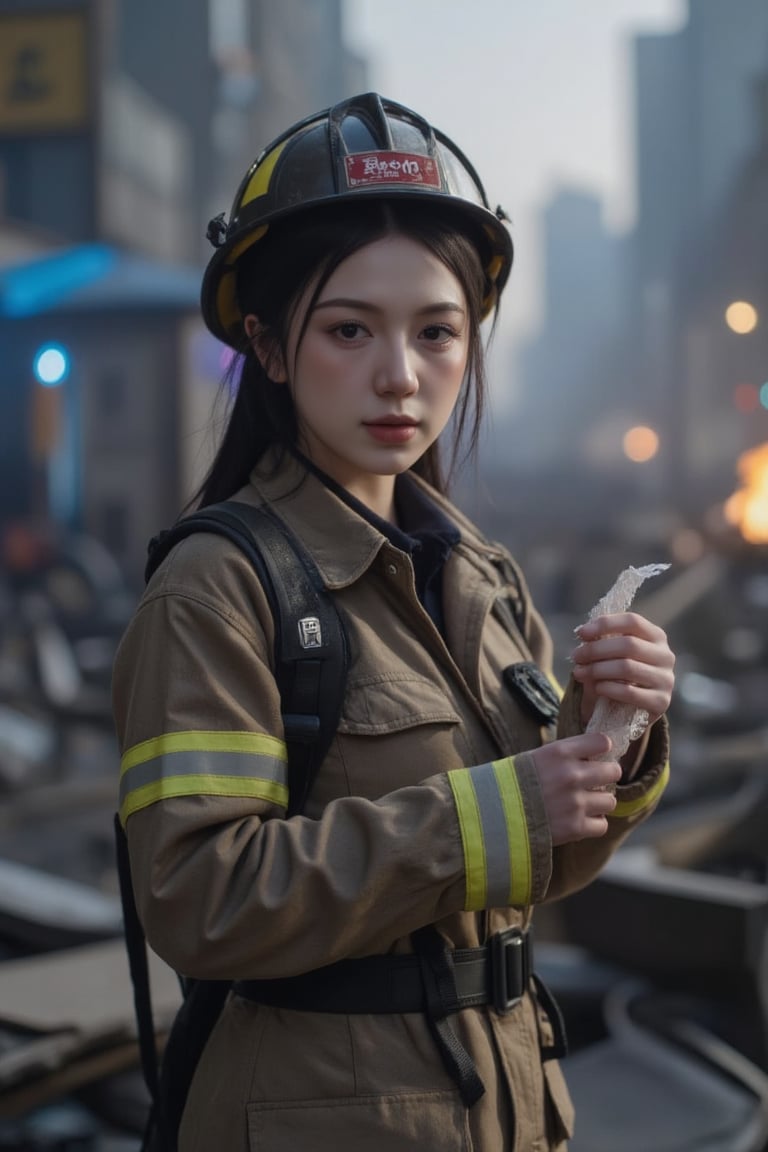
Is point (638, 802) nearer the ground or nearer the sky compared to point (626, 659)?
nearer the ground

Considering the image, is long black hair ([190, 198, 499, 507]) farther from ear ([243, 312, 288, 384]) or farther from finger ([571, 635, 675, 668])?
finger ([571, 635, 675, 668])

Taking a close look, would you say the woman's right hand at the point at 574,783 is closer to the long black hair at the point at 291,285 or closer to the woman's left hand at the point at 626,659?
the woman's left hand at the point at 626,659

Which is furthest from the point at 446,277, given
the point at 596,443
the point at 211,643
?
the point at 596,443

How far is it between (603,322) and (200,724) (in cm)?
18620

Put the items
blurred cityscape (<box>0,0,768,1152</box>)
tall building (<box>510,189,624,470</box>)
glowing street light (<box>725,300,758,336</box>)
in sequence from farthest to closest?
tall building (<box>510,189,624,470</box>) < glowing street light (<box>725,300,758,336</box>) < blurred cityscape (<box>0,0,768,1152</box>)

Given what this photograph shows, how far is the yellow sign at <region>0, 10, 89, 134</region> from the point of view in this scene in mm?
19500

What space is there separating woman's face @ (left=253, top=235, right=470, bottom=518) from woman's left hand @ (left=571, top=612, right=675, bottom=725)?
39 centimetres

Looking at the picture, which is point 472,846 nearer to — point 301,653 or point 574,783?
point 574,783

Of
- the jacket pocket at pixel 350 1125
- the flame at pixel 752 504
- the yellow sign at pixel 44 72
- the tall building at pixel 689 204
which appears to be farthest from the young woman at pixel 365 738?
the tall building at pixel 689 204

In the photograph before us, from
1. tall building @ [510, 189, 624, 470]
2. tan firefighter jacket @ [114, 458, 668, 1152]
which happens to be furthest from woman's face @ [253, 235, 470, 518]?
tall building @ [510, 189, 624, 470]

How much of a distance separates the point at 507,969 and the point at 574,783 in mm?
336

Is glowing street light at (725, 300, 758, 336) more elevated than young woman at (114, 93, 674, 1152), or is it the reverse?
glowing street light at (725, 300, 758, 336)

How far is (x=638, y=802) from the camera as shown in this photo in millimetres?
1969

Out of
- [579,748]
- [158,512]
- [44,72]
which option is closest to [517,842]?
[579,748]
